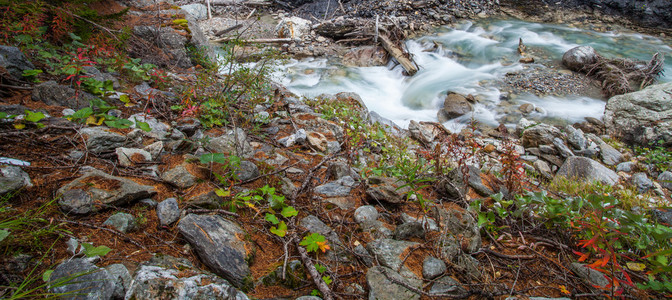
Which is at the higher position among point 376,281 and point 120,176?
point 120,176

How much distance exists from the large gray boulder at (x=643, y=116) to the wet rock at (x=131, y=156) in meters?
8.66

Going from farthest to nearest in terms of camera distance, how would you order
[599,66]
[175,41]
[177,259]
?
[599,66], [175,41], [177,259]

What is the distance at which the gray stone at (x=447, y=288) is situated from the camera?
1.70 meters

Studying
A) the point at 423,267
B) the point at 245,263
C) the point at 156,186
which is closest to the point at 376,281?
the point at 423,267

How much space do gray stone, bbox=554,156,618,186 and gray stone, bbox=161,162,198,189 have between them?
17.4 ft

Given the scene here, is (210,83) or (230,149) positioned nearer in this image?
(230,149)

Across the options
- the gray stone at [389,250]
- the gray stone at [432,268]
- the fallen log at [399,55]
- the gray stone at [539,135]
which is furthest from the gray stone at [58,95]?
the fallen log at [399,55]

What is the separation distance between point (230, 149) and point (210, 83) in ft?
5.06

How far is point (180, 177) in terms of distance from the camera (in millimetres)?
2207

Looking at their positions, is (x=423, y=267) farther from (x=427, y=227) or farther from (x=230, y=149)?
(x=230, y=149)

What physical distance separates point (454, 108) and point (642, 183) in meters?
3.57

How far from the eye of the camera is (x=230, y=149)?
2762 mm

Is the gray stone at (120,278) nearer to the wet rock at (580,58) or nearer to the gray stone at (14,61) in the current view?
the gray stone at (14,61)

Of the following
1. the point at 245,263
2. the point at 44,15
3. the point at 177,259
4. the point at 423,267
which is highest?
the point at 44,15
